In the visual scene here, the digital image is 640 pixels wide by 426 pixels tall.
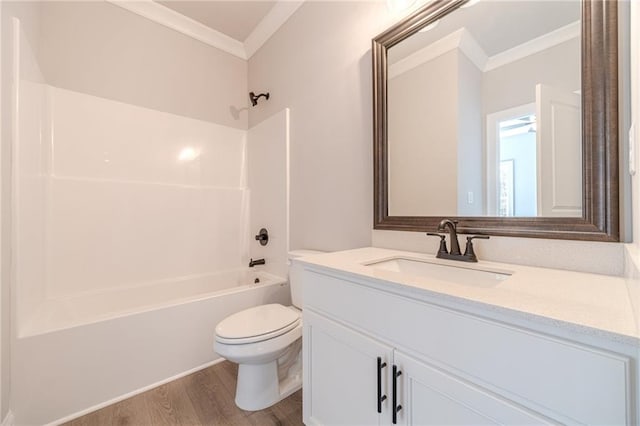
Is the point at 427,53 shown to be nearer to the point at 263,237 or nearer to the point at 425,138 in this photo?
the point at 425,138

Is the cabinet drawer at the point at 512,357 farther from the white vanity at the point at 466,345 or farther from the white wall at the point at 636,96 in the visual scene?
the white wall at the point at 636,96

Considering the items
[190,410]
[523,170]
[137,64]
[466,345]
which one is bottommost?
[190,410]

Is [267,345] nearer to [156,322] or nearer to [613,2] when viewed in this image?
[156,322]

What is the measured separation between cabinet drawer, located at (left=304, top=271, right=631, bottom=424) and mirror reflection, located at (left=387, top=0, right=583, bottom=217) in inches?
22.6

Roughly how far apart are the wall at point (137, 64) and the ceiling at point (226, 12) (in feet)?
0.64

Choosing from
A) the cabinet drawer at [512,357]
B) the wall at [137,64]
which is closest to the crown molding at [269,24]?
the wall at [137,64]

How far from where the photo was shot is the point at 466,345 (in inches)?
26.2

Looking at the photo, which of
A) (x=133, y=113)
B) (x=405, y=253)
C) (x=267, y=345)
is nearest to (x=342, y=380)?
(x=267, y=345)

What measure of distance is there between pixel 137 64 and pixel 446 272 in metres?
2.61

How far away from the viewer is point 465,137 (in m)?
1.17

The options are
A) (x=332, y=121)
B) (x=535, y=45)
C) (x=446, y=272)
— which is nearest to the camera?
(x=535, y=45)

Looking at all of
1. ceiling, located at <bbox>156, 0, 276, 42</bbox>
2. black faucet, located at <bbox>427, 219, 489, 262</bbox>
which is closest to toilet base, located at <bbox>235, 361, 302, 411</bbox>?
black faucet, located at <bbox>427, 219, 489, 262</bbox>

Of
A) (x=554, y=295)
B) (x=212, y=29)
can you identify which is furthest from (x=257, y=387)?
(x=212, y=29)

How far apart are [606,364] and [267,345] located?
122 cm
